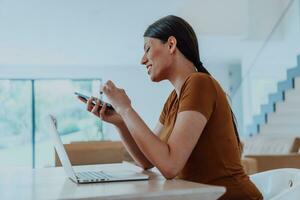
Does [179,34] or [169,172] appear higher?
[179,34]

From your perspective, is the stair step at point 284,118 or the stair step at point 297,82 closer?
the stair step at point 297,82

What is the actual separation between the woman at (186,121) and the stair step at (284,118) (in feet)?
18.7

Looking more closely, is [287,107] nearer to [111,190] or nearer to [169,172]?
[169,172]

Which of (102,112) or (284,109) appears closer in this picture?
(102,112)

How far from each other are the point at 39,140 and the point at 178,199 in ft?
30.9

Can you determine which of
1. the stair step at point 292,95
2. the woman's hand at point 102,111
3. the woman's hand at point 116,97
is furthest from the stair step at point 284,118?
the woman's hand at point 116,97

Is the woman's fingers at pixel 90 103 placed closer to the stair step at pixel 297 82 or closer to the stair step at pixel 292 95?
the stair step at pixel 297 82

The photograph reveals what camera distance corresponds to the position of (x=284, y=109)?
275 inches

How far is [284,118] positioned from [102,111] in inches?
236

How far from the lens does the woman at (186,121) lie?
1.21m

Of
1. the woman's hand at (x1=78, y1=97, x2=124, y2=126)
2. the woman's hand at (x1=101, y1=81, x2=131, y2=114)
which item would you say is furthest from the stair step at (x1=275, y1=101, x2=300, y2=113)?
the woman's hand at (x1=101, y1=81, x2=131, y2=114)

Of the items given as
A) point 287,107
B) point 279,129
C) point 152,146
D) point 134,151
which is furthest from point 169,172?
point 279,129

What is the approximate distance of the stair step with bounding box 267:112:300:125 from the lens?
6840 millimetres

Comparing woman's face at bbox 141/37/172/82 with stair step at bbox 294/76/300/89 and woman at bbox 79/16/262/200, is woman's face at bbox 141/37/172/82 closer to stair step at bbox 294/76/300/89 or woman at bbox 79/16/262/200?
woman at bbox 79/16/262/200
